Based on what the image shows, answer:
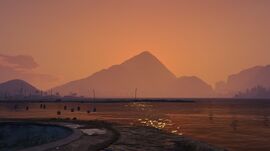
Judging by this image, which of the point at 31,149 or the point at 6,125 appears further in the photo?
the point at 6,125

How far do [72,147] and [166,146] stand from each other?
Result: 801 centimetres

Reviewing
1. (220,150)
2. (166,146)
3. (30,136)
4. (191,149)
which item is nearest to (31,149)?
(166,146)

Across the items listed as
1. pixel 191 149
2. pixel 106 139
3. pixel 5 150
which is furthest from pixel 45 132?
pixel 191 149

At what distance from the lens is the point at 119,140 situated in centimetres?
3225

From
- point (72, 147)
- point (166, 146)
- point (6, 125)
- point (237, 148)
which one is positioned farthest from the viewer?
point (6, 125)

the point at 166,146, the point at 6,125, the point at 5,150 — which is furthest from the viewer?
the point at 6,125

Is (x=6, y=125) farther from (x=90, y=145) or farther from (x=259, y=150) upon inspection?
(x=259, y=150)

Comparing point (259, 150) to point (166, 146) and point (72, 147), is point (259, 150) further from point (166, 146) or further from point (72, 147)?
point (72, 147)

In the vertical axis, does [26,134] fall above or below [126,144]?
below

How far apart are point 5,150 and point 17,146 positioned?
6.01 feet

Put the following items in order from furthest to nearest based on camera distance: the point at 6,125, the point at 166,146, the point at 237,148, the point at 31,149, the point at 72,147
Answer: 1. the point at 6,125
2. the point at 237,148
3. the point at 166,146
4. the point at 72,147
5. the point at 31,149

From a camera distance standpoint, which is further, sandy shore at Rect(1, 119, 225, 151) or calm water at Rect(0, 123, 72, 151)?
calm water at Rect(0, 123, 72, 151)

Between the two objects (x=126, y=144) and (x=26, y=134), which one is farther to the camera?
(x=26, y=134)

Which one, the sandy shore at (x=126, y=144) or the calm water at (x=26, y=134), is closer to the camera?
the sandy shore at (x=126, y=144)
